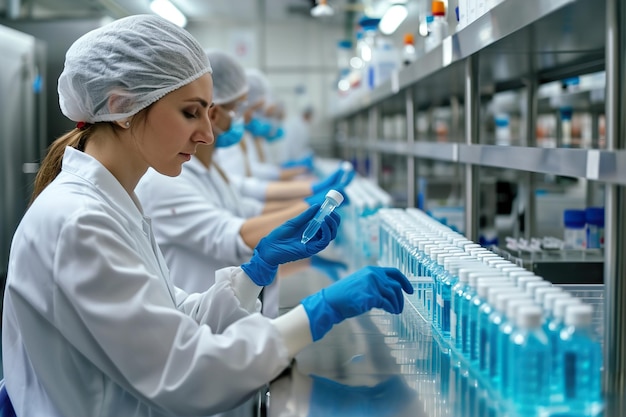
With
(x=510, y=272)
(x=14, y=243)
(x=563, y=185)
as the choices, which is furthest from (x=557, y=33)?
(x=563, y=185)

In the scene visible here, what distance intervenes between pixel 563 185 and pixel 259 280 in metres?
2.91

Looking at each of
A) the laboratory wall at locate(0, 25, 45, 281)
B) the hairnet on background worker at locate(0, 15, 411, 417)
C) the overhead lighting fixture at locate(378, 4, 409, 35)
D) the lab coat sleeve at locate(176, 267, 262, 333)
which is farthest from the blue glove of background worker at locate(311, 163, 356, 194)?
the laboratory wall at locate(0, 25, 45, 281)

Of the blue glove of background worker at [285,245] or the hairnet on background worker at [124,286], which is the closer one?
the hairnet on background worker at [124,286]

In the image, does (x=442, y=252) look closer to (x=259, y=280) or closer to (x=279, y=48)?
(x=259, y=280)

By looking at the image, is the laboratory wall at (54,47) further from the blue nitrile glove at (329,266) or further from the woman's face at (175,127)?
the woman's face at (175,127)

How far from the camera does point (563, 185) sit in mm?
4125

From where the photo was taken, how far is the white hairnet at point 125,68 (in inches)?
55.9

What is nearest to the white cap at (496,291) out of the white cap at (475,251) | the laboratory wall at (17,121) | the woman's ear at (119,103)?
the white cap at (475,251)

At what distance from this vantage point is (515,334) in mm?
1105

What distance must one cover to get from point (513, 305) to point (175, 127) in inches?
30.3

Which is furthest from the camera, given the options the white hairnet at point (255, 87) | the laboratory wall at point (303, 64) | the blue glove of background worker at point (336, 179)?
the laboratory wall at point (303, 64)

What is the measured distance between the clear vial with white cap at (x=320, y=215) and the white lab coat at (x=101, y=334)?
0.46 m

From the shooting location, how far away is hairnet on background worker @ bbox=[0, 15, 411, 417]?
1.23 m

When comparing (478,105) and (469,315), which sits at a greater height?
(478,105)
